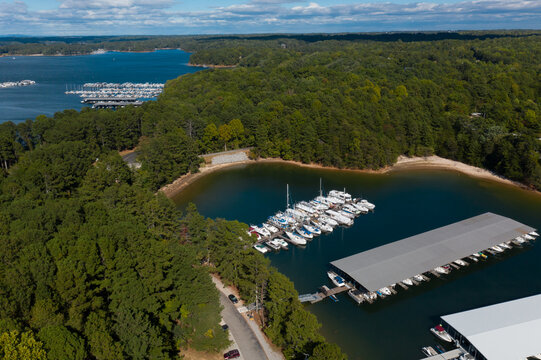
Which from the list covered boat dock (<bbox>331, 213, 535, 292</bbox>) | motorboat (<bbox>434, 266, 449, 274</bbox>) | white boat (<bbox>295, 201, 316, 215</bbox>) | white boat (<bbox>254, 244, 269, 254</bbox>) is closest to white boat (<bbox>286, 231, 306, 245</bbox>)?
white boat (<bbox>254, 244, 269, 254</bbox>)

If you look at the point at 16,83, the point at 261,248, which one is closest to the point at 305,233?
the point at 261,248

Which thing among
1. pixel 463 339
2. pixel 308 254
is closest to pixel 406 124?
pixel 308 254

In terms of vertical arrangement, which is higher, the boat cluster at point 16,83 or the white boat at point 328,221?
the boat cluster at point 16,83

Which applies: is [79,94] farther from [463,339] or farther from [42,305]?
[463,339]

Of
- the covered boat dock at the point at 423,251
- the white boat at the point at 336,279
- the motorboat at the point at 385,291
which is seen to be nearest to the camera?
the motorboat at the point at 385,291

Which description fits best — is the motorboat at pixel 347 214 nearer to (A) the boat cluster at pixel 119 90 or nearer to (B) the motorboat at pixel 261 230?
(B) the motorboat at pixel 261 230

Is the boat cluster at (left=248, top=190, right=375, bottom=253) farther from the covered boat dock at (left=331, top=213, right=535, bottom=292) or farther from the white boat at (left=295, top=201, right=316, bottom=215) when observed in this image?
the covered boat dock at (left=331, top=213, right=535, bottom=292)

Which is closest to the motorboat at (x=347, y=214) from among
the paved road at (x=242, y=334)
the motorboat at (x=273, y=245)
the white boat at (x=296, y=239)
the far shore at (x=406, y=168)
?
the white boat at (x=296, y=239)
